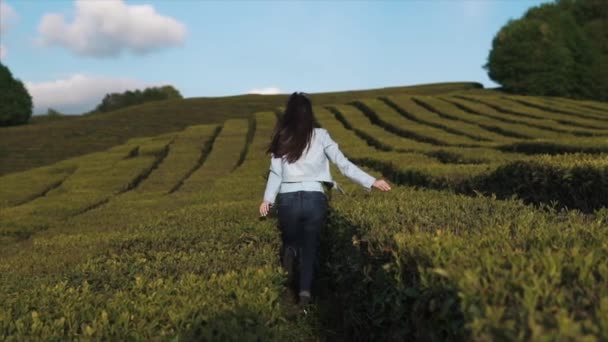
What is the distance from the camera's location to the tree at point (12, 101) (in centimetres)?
6731

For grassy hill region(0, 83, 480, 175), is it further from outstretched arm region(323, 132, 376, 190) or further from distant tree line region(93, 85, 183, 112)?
outstretched arm region(323, 132, 376, 190)

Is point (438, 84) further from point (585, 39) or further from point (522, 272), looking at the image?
point (522, 272)

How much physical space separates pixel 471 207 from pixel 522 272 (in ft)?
13.0

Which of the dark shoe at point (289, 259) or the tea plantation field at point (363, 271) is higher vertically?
the tea plantation field at point (363, 271)

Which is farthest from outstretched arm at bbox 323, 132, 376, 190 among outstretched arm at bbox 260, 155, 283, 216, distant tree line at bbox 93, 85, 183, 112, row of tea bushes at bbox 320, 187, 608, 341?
distant tree line at bbox 93, 85, 183, 112

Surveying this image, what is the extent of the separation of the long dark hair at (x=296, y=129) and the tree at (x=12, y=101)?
68246 mm

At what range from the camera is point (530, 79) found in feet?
209

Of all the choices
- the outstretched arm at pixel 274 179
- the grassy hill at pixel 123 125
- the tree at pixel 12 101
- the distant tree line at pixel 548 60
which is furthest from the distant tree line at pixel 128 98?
the outstretched arm at pixel 274 179

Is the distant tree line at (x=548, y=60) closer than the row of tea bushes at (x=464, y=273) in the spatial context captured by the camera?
No

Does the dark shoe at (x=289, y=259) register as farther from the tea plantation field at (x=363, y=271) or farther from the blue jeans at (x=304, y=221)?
the tea plantation field at (x=363, y=271)

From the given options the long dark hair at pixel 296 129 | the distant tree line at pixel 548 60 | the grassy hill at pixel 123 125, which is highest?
the distant tree line at pixel 548 60

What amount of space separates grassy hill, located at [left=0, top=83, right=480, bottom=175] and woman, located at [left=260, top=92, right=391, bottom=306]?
128ft

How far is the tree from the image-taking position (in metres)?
67.3

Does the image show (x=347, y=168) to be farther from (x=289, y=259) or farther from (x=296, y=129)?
(x=289, y=259)
